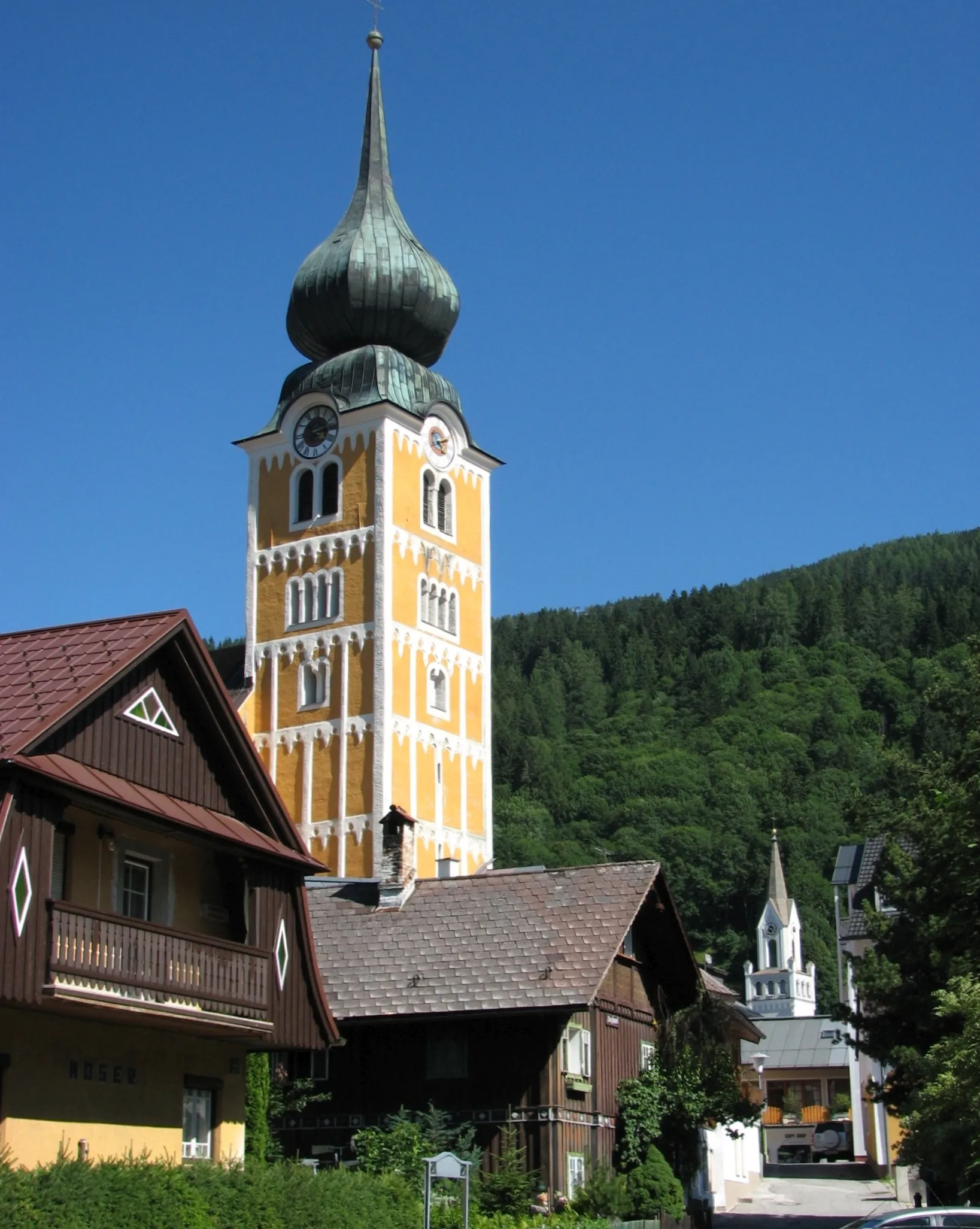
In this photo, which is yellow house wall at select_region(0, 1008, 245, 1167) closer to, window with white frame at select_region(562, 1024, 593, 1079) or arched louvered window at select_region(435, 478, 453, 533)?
window with white frame at select_region(562, 1024, 593, 1079)

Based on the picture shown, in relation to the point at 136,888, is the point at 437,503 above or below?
above

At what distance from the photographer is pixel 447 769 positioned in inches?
2461

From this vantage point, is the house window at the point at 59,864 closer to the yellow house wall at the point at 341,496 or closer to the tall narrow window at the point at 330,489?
the yellow house wall at the point at 341,496

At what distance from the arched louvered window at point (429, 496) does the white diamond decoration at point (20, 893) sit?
44.0m

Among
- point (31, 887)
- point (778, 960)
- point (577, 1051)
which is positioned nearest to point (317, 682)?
point (577, 1051)

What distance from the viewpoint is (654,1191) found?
109 ft

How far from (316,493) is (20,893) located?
43910 mm

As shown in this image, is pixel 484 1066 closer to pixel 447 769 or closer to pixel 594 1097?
pixel 594 1097

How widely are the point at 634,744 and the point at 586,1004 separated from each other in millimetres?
130360

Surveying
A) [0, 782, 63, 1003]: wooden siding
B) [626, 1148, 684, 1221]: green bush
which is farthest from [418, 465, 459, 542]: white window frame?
[0, 782, 63, 1003]: wooden siding

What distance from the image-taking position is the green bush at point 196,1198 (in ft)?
61.4

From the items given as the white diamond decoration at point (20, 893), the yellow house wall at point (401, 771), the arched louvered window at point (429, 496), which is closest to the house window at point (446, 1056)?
the white diamond decoration at point (20, 893)

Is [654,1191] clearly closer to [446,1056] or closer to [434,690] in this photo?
[446,1056]

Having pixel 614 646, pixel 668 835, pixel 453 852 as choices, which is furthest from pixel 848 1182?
pixel 614 646
